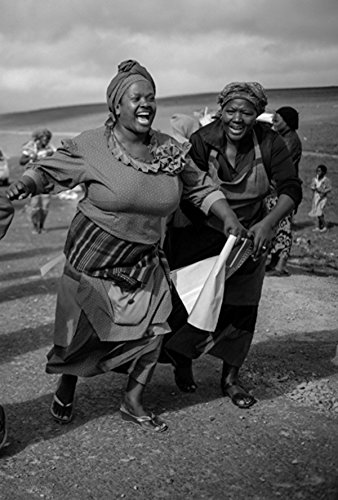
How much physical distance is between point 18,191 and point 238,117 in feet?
4.42

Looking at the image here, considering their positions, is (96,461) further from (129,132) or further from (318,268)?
(318,268)

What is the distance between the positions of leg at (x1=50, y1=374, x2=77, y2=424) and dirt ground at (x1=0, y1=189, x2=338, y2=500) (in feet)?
0.16

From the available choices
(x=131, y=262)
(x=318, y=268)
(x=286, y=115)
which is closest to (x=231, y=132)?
(x=131, y=262)

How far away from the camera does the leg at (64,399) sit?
4469 millimetres

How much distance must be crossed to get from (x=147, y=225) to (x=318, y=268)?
216 inches

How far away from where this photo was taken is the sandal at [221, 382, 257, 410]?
4754 millimetres

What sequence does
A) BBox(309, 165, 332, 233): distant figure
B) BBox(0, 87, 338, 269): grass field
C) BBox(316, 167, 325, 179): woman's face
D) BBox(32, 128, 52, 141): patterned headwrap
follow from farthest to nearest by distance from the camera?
1. BBox(32, 128, 52, 141): patterned headwrap
2. BBox(316, 167, 325, 179): woman's face
3. BBox(309, 165, 332, 233): distant figure
4. BBox(0, 87, 338, 269): grass field

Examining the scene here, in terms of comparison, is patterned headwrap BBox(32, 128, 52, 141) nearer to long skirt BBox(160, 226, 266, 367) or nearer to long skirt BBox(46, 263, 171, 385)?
long skirt BBox(160, 226, 266, 367)

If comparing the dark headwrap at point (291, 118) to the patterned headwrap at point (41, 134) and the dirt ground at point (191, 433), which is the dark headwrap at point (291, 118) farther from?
the patterned headwrap at point (41, 134)

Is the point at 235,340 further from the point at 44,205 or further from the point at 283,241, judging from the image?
the point at 44,205

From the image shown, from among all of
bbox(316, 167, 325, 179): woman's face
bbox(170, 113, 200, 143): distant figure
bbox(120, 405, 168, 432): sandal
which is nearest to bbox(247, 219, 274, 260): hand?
bbox(120, 405, 168, 432): sandal

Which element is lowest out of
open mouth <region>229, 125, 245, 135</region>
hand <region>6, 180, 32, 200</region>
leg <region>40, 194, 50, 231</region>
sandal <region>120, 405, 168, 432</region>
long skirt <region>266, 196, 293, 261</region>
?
leg <region>40, 194, 50, 231</region>

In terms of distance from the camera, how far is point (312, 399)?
4910 millimetres

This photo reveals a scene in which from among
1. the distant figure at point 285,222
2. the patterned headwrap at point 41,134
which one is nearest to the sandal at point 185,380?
the distant figure at point 285,222
